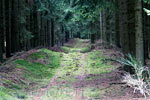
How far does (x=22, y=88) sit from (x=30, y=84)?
3.57 feet

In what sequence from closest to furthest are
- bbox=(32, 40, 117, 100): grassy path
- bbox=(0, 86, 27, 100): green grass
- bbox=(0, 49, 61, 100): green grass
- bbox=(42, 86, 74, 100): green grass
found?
bbox=(0, 86, 27, 100): green grass → bbox=(0, 49, 61, 100): green grass → bbox=(42, 86, 74, 100): green grass → bbox=(32, 40, 117, 100): grassy path

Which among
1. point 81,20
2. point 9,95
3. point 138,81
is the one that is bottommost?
point 9,95

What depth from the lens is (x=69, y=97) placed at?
8516 millimetres

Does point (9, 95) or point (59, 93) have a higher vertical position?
point (9, 95)

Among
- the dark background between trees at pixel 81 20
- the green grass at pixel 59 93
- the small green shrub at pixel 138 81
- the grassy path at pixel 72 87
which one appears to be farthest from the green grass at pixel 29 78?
the small green shrub at pixel 138 81

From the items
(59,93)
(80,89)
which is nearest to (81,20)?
(80,89)

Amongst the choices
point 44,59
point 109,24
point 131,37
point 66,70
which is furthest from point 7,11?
point 109,24

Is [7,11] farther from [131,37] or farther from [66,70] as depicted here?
[131,37]

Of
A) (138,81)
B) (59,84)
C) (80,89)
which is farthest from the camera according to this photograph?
(59,84)

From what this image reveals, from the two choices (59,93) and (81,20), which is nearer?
(59,93)

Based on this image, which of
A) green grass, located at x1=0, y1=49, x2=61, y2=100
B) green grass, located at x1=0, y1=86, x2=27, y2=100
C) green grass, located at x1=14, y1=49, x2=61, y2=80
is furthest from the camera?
green grass, located at x1=14, y1=49, x2=61, y2=80

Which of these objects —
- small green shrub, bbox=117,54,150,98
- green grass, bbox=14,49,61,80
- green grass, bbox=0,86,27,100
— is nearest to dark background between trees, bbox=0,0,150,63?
small green shrub, bbox=117,54,150,98

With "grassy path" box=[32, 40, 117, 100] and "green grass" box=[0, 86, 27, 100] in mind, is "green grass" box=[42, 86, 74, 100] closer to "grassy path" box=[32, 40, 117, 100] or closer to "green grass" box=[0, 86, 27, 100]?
"grassy path" box=[32, 40, 117, 100]

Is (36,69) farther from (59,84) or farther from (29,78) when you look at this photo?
(59,84)
